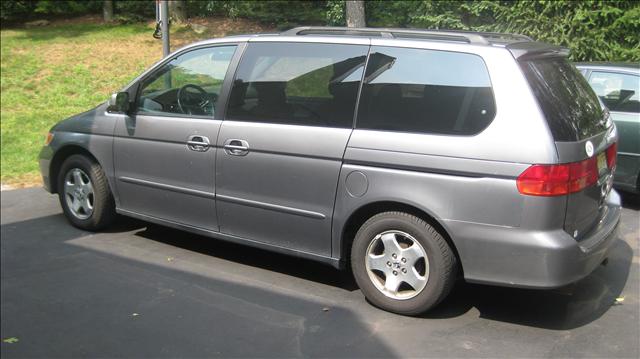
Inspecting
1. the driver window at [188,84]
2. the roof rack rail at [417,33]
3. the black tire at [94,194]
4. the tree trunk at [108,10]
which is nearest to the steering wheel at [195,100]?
the driver window at [188,84]

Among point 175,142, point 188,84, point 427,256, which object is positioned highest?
point 188,84

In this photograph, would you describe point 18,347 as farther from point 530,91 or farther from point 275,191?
point 530,91

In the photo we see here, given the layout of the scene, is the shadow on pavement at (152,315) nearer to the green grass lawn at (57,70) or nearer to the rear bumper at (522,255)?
the rear bumper at (522,255)

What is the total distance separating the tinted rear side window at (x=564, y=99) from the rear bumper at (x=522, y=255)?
600mm

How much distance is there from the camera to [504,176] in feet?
11.9

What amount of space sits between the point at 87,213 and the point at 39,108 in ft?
18.9

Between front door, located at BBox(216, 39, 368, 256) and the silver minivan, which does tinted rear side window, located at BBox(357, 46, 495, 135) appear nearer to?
the silver minivan

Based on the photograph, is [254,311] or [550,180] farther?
[254,311]

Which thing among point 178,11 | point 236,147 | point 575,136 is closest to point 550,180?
point 575,136

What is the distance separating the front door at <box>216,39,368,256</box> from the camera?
14.0 ft

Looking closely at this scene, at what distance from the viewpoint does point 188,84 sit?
17.1 ft

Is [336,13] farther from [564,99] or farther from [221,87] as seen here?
[564,99]

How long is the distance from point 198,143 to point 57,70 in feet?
29.0

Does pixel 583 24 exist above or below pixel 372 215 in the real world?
above
